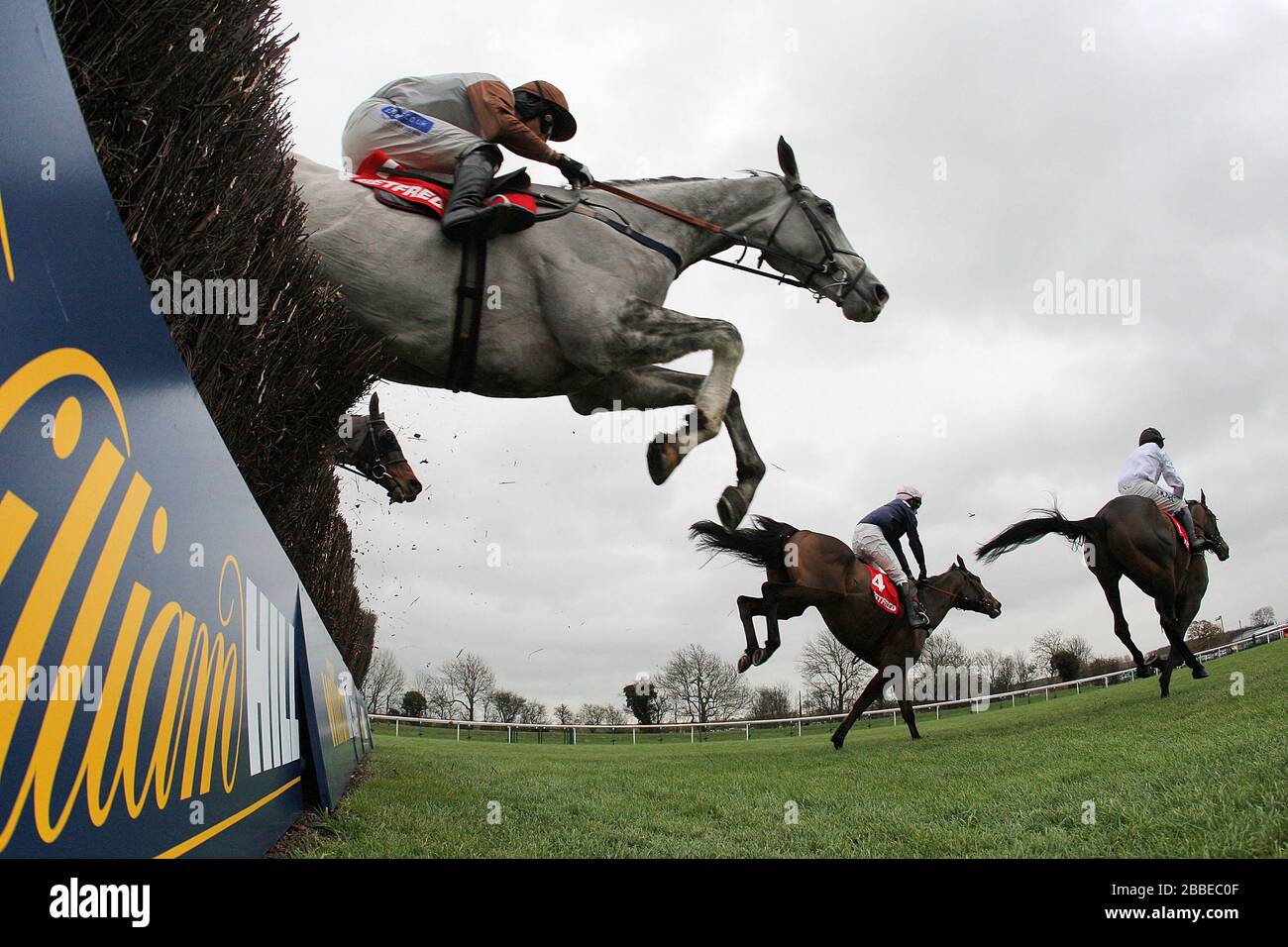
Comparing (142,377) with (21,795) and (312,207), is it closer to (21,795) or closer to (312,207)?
(21,795)

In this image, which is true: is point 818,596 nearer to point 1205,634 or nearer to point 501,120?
point 501,120

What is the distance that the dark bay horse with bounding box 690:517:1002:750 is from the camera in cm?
928

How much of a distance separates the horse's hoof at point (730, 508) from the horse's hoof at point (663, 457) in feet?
1.09

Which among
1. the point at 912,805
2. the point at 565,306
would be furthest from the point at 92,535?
the point at 912,805

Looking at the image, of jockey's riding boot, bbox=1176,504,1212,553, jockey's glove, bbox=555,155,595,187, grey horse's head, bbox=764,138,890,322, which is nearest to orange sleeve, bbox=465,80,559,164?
jockey's glove, bbox=555,155,595,187

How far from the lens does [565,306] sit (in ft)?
14.0

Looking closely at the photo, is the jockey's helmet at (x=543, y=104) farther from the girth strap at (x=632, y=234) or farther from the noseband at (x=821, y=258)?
the noseband at (x=821, y=258)

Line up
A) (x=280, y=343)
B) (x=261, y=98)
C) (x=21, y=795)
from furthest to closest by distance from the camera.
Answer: (x=280, y=343)
(x=261, y=98)
(x=21, y=795)

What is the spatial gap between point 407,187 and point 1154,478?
9511mm

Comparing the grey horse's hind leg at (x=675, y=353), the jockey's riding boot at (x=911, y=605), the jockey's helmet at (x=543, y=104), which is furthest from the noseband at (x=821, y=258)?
the jockey's riding boot at (x=911, y=605)

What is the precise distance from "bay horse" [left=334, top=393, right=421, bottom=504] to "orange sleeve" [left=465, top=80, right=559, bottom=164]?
1.71 meters
